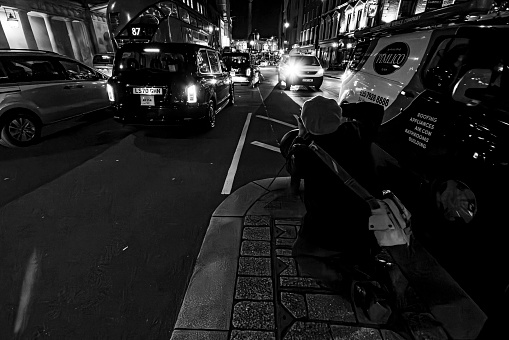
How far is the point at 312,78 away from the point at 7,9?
15.8 meters

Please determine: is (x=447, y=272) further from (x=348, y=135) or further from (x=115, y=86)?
(x=115, y=86)

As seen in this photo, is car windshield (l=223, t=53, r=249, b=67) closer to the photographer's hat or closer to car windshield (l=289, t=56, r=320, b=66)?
car windshield (l=289, t=56, r=320, b=66)

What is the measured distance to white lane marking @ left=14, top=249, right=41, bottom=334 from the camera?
6.64ft

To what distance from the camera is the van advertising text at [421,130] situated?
9.15 feet

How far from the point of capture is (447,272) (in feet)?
7.96

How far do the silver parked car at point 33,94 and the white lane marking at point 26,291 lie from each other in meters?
4.23

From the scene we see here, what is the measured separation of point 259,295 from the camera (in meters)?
2.18

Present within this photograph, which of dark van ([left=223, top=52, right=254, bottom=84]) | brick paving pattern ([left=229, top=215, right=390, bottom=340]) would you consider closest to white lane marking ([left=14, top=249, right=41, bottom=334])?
brick paving pattern ([left=229, top=215, right=390, bottom=340])

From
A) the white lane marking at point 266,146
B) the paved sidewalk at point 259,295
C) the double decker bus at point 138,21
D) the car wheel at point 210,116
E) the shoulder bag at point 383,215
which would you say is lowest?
the white lane marking at point 266,146

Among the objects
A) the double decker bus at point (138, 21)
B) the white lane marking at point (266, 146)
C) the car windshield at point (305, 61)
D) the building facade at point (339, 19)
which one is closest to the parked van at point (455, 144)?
the white lane marking at point (266, 146)

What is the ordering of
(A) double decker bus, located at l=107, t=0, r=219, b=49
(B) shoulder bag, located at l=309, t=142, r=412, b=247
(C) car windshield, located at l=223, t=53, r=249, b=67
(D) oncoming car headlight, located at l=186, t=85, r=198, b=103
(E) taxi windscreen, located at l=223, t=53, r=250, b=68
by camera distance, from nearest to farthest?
(B) shoulder bag, located at l=309, t=142, r=412, b=247 < (D) oncoming car headlight, located at l=186, t=85, r=198, b=103 < (A) double decker bus, located at l=107, t=0, r=219, b=49 < (E) taxi windscreen, located at l=223, t=53, r=250, b=68 < (C) car windshield, located at l=223, t=53, r=249, b=67

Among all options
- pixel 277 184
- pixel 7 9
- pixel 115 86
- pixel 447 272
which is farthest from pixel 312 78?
pixel 7 9

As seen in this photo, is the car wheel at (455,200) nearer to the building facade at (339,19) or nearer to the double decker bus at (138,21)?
the building facade at (339,19)

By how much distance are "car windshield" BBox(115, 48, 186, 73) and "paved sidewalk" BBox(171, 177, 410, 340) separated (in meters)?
4.23
